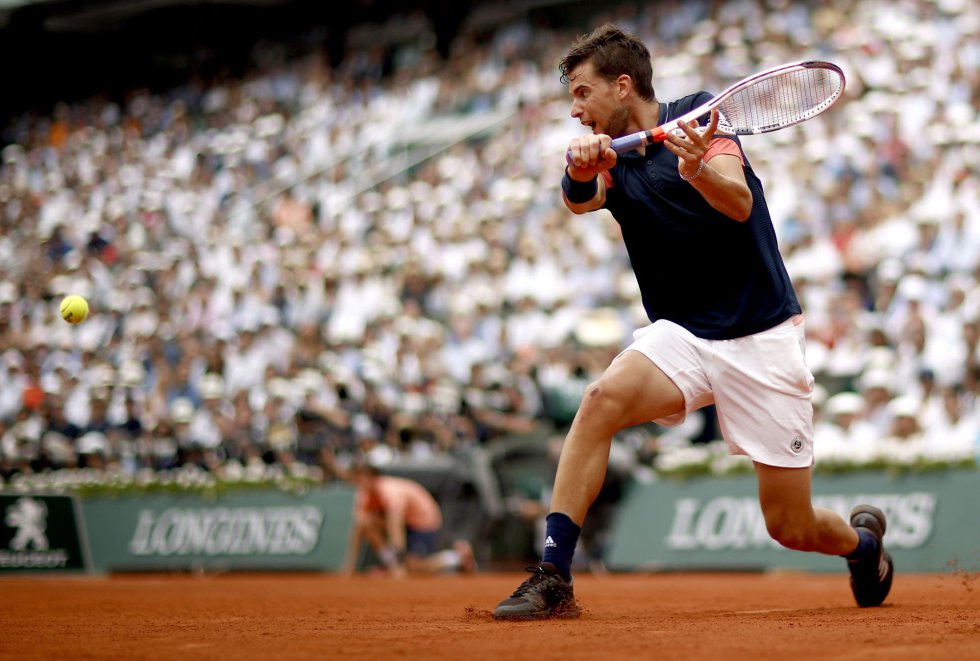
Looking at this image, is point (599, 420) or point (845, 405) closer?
point (599, 420)

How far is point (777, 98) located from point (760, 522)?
21.1ft

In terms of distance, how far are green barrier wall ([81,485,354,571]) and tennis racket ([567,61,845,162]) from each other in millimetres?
8987

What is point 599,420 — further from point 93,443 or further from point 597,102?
point 93,443

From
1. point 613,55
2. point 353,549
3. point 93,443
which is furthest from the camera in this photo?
point 93,443

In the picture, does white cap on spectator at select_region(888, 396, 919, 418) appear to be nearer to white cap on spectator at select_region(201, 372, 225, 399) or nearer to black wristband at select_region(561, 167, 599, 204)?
black wristband at select_region(561, 167, 599, 204)

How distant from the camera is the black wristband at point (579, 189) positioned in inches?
216

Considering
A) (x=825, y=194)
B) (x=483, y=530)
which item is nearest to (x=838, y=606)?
(x=483, y=530)

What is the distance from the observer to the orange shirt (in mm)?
13383

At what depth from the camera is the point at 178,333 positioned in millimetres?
19703

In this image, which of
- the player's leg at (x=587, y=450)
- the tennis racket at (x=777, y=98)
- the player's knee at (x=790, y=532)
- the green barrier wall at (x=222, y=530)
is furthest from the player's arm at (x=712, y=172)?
the green barrier wall at (x=222, y=530)

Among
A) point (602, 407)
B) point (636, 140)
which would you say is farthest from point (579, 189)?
point (602, 407)

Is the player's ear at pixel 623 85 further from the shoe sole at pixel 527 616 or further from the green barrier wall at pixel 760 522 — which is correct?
the green barrier wall at pixel 760 522

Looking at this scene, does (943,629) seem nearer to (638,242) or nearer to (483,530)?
(638,242)

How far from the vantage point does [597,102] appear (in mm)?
5633
